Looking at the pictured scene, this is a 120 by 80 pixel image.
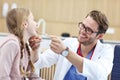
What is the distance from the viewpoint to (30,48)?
165cm

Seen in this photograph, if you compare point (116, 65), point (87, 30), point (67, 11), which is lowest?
point (116, 65)

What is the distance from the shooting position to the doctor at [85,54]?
1594mm

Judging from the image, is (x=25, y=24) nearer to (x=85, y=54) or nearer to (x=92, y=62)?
(x=92, y=62)

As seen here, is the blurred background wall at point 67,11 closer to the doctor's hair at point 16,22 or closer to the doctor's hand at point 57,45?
the doctor's hand at point 57,45

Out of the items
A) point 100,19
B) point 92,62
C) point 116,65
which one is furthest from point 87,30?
point 116,65

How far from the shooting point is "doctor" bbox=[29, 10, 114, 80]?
159 cm

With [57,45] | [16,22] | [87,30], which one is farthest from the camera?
[87,30]

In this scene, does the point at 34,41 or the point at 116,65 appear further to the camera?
the point at 116,65

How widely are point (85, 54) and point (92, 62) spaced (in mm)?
245

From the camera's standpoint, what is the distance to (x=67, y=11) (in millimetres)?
5645

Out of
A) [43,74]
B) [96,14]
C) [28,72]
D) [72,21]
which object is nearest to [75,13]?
[72,21]

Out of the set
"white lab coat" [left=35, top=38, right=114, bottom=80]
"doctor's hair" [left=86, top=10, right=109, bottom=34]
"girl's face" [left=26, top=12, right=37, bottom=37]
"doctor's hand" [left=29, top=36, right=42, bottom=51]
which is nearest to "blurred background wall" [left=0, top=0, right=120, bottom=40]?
"white lab coat" [left=35, top=38, right=114, bottom=80]

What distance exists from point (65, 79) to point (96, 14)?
0.47 m

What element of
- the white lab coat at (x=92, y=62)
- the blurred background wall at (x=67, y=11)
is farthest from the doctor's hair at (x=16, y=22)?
the blurred background wall at (x=67, y=11)
